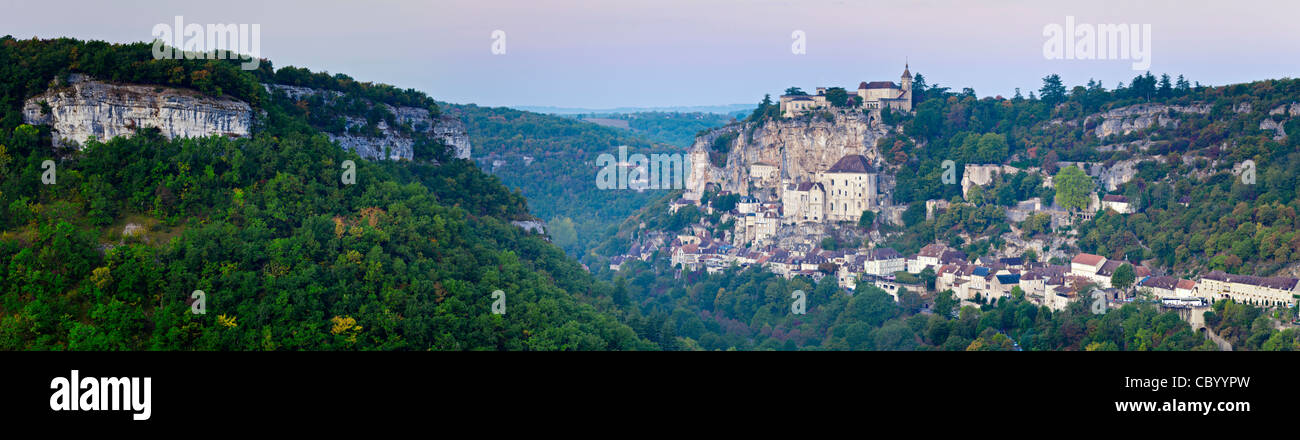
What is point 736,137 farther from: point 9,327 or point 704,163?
point 9,327

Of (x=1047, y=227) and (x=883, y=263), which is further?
(x=1047, y=227)

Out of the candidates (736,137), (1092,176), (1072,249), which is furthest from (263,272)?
(736,137)

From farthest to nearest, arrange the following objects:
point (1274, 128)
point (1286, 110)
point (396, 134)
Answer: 1. point (1286, 110)
2. point (1274, 128)
3. point (396, 134)

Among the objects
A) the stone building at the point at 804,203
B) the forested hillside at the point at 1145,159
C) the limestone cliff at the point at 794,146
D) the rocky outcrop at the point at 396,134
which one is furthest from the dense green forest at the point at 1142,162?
the rocky outcrop at the point at 396,134

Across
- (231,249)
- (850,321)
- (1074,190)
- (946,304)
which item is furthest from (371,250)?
(1074,190)

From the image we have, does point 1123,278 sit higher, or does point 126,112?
point 126,112

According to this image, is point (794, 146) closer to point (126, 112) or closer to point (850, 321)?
point (850, 321)
